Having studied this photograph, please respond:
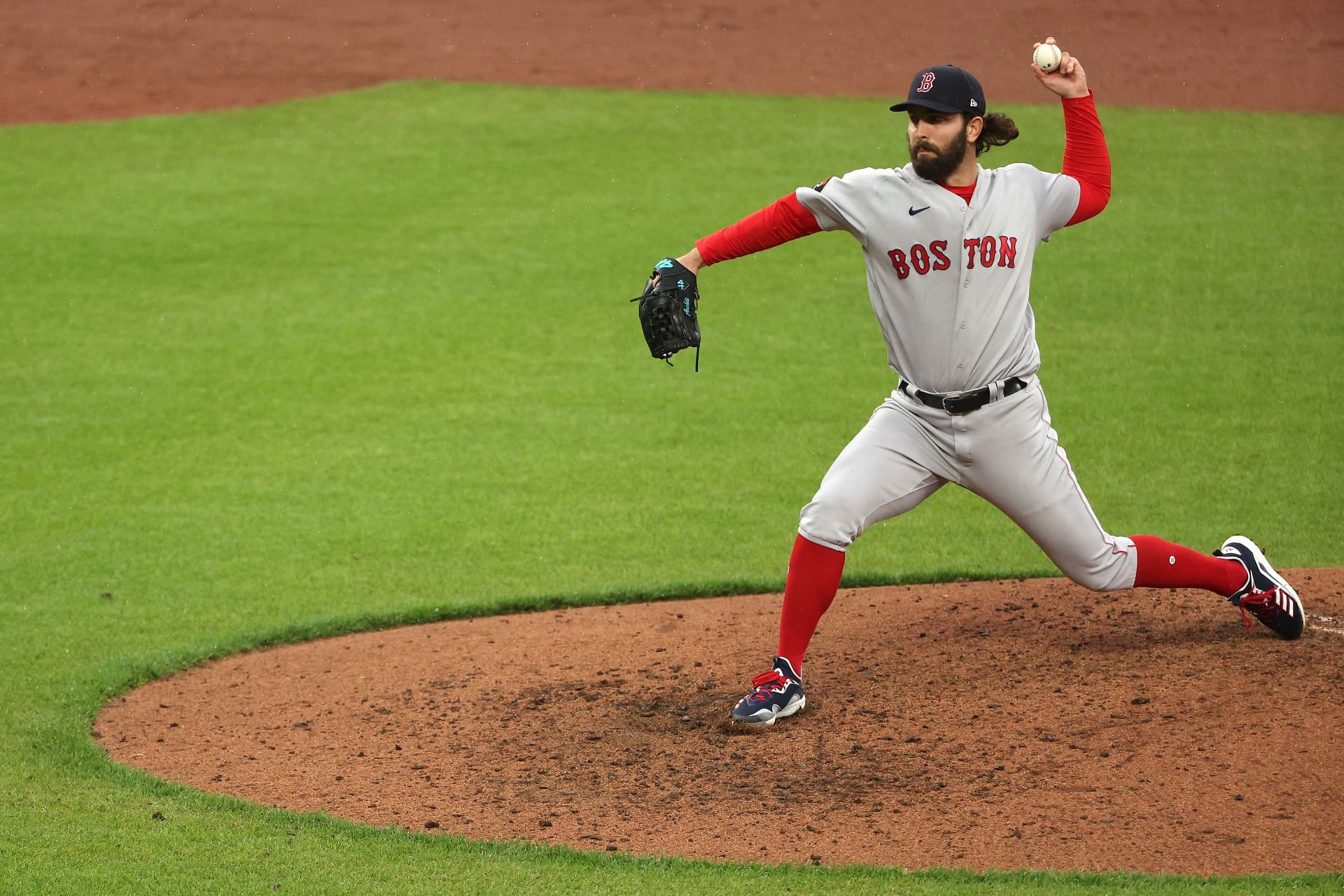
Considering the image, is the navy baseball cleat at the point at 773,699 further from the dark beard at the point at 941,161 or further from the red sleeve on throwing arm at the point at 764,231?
the dark beard at the point at 941,161

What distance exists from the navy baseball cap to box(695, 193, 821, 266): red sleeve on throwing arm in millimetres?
422

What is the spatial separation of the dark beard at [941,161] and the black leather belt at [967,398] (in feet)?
2.12

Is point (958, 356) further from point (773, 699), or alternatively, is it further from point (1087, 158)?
point (773, 699)

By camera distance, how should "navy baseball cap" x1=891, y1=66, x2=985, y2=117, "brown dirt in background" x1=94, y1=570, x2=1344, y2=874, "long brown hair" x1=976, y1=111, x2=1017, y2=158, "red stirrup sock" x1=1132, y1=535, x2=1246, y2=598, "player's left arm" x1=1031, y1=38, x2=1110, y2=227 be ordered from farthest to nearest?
"red stirrup sock" x1=1132, y1=535, x2=1246, y2=598 < "player's left arm" x1=1031, y1=38, x2=1110, y2=227 < "long brown hair" x1=976, y1=111, x2=1017, y2=158 < "navy baseball cap" x1=891, y1=66, x2=985, y2=117 < "brown dirt in background" x1=94, y1=570, x2=1344, y2=874

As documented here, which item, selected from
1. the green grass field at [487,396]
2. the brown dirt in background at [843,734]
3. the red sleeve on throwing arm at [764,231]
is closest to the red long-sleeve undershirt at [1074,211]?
the red sleeve on throwing arm at [764,231]

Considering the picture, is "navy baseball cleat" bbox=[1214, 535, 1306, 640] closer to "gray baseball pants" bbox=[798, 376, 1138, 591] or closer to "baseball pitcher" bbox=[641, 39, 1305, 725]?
"baseball pitcher" bbox=[641, 39, 1305, 725]

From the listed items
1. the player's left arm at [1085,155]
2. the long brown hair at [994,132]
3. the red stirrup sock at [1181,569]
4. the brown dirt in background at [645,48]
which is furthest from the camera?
the brown dirt in background at [645,48]

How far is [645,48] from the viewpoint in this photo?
17.2m

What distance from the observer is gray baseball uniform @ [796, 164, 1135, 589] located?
436cm

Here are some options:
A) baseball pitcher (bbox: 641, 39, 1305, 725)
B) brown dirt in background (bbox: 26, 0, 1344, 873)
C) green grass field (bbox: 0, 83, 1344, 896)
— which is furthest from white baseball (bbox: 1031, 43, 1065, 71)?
green grass field (bbox: 0, 83, 1344, 896)

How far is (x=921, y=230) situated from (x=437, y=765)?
217cm

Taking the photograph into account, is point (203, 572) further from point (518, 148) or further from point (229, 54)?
point (229, 54)

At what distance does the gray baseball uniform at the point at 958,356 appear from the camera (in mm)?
4355

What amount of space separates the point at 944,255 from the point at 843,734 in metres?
1.48
